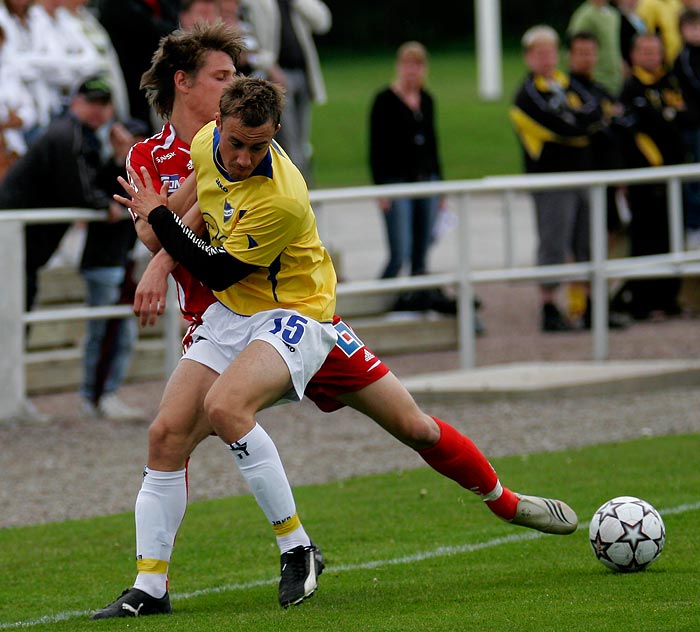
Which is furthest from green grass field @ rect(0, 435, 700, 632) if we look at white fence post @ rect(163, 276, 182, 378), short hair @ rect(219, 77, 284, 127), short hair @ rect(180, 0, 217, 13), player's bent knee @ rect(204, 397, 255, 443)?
short hair @ rect(180, 0, 217, 13)

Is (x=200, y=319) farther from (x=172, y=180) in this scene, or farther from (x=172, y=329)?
(x=172, y=329)

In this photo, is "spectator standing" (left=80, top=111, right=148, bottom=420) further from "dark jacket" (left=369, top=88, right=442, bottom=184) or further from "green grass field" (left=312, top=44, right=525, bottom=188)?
"green grass field" (left=312, top=44, right=525, bottom=188)

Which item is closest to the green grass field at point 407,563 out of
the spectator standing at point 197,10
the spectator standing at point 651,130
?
the spectator standing at point 197,10

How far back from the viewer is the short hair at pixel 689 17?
14961 millimetres

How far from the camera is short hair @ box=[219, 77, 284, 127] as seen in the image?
5.48 m

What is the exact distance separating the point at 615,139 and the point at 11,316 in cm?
638

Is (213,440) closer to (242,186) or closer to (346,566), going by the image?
(346,566)

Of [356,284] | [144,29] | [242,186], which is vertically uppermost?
[144,29]

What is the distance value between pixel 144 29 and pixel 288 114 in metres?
1.96

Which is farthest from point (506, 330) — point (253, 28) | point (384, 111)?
point (253, 28)

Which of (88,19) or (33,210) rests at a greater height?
(88,19)

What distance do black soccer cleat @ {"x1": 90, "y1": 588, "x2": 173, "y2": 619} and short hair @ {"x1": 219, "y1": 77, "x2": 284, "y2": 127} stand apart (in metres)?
1.85

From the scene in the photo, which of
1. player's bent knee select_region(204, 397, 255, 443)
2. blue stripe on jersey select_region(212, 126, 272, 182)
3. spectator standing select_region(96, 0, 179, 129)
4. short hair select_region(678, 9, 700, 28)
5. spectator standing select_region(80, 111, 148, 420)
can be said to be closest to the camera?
player's bent knee select_region(204, 397, 255, 443)

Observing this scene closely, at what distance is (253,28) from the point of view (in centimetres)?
1332
